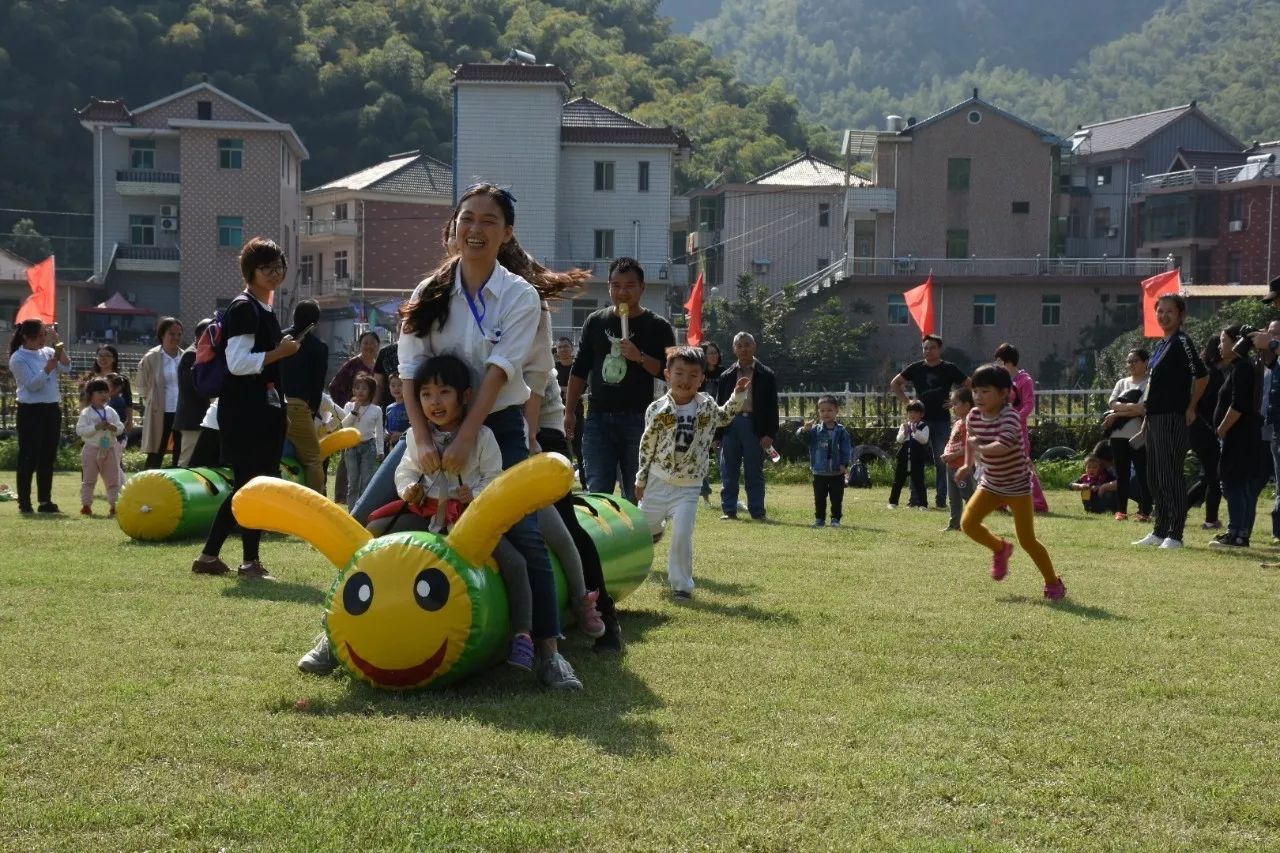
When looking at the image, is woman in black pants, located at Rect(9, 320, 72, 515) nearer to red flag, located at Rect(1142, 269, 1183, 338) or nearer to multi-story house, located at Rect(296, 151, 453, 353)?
red flag, located at Rect(1142, 269, 1183, 338)

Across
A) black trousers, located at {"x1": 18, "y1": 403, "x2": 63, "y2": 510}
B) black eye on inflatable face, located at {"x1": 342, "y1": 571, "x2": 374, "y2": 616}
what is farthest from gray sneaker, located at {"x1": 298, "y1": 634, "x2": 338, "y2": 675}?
black trousers, located at {"x1": 18, "y1": 403, "x2": 63, "y2": 510}

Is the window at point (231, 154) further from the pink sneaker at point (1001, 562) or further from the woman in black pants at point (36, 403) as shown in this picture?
the pink sneaker at point (1001, 562)

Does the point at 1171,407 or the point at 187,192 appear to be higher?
the point at 187,192

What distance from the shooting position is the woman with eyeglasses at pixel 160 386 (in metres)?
14.0

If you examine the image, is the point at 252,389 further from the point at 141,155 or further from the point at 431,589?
the point at 141,155

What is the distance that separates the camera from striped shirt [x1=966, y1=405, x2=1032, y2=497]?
30.2ft

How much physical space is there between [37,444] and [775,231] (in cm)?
5106

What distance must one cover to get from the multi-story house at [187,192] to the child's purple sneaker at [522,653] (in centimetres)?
5613

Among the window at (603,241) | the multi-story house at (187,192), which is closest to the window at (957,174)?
the window at (603,241)

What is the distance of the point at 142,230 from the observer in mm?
62438

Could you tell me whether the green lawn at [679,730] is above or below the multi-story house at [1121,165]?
below

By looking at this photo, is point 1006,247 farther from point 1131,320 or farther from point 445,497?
point 445,497

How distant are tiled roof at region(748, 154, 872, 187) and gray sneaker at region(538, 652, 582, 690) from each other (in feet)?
186

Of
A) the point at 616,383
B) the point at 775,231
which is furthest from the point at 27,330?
the point at 775,231
